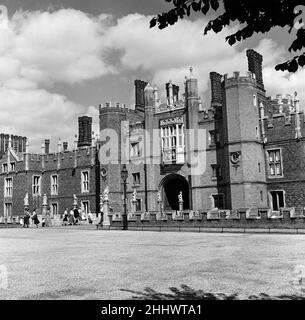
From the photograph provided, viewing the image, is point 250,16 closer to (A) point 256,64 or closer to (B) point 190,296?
(B) point 190,296

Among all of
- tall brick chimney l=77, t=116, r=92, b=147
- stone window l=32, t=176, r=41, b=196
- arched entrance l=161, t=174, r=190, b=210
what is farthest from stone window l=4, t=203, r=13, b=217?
arched entrance l=161, t=174, r=190, b=210

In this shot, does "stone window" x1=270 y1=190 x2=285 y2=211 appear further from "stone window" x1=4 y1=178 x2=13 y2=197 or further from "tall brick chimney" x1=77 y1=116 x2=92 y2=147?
"stone window" x1=4 y1=178 x2=13 y2=197

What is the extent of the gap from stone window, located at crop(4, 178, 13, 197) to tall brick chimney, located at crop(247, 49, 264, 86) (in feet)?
101

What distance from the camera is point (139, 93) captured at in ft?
144

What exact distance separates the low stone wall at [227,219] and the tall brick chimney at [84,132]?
65.3 ft

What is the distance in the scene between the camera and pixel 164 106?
38.6 m

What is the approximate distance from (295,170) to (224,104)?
7.55 m

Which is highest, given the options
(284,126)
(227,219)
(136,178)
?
(284,126)

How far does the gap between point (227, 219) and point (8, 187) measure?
33.1 metres

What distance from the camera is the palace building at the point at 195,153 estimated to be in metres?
32.4

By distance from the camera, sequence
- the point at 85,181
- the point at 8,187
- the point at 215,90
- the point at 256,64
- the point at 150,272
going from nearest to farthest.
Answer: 1. the point at 150,272
2. the point at 256,64
3. the point at 215,90
4. the point at 85,181
5. the point at 8,187

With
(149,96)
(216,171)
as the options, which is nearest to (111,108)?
(149,96)
